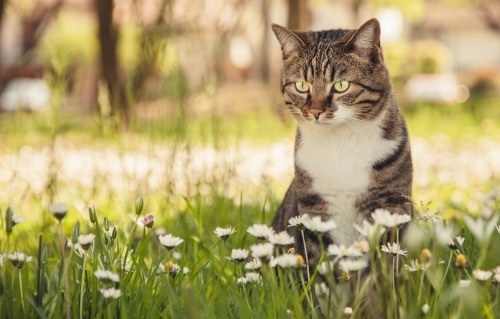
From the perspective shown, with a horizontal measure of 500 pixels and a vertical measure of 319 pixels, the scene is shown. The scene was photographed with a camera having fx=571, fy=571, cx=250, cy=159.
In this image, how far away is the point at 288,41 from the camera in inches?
106

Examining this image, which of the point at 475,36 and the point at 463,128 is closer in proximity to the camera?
the point at 463,128

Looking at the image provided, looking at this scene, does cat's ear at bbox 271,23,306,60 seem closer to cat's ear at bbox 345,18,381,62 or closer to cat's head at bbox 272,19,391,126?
cat's head at bbox 272,19,391,126

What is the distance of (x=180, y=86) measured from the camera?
3467mm

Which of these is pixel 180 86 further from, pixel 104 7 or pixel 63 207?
pixel 104 7

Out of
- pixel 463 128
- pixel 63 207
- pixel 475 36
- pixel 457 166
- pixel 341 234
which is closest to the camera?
pixel 63 207

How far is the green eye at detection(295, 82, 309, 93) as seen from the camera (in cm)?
257

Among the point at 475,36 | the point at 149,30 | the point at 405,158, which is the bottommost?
the point at 475,36

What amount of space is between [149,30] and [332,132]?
94.9 inches

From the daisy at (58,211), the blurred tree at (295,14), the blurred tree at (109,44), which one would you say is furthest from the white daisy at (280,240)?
the blurred tree at (295,14)

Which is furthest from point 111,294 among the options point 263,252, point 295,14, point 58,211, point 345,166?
point 295,14

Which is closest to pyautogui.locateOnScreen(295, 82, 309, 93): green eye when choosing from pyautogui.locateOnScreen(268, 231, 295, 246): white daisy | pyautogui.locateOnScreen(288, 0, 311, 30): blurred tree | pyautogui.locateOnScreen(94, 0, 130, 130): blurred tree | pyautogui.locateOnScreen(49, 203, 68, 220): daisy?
pyautogui.locateOnScreen(268, 231, 295, 246): white daisy

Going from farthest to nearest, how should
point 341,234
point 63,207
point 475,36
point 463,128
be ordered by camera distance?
point 475,36 < point 463,128 < point 341,234 < point 63,207

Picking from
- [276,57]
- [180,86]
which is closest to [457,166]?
[180,86]

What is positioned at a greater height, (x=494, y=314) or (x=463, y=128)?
(x=494, y=314)
